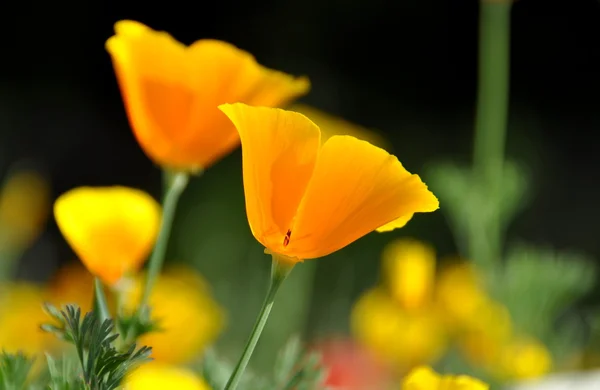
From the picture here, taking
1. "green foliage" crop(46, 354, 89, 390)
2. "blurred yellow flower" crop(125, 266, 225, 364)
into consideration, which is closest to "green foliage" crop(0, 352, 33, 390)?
"green foliage" crop(46, 354, 89, 390)

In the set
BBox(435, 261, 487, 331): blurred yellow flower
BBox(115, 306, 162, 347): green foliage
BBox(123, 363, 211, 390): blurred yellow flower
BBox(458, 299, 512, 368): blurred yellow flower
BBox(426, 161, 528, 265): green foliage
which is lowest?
BBox(123, 363, 211, 390): blurred yellow flower

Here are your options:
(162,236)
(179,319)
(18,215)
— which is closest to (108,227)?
(162,236)

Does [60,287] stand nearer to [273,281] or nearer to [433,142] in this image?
[273,281]

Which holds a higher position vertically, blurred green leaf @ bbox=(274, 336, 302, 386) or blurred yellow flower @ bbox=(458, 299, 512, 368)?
blurred yellow flower @ bbox=(458, 299, 512, 368)

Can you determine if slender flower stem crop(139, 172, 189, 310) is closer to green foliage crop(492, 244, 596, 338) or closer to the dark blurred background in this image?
green foliage crop(492, 244, 596, 338)

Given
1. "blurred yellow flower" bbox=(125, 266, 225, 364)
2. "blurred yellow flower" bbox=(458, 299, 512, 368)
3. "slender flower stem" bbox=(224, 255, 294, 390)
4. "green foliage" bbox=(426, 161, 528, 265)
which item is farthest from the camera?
"green foliage" bbox=(426, 161, 528, 265)

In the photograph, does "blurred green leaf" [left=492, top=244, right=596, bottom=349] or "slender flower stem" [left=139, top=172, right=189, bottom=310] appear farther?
"blurred green leaf" [left=492, top=244, right=596, bottom=349]

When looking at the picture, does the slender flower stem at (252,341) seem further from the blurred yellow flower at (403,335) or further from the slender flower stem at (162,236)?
the blurred yellow flower at (403,335)
